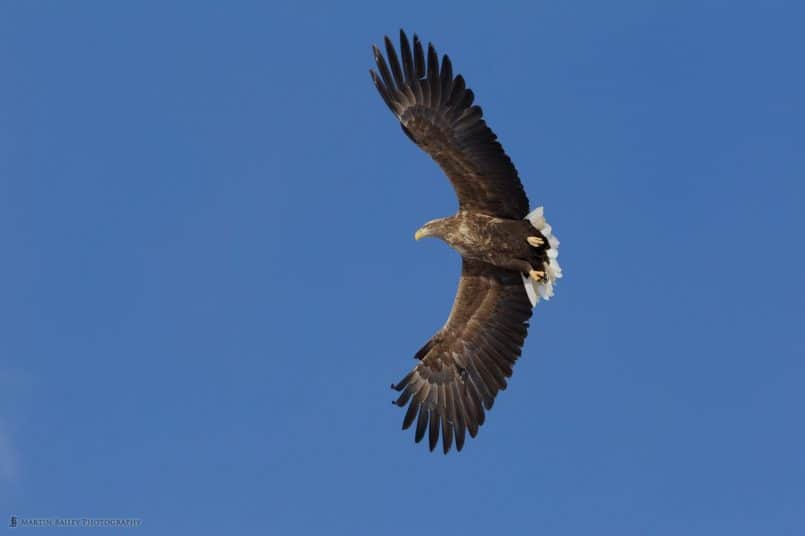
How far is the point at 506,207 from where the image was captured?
16.8 meters

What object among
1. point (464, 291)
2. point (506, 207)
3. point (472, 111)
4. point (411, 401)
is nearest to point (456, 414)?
point (411, 401)

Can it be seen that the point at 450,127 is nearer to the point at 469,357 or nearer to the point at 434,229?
the point at 434,229

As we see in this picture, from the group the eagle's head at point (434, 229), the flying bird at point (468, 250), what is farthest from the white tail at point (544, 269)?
the eagle's head at point (434, 229)

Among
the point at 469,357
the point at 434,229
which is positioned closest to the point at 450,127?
the point at 434,229

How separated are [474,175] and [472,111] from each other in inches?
34.1

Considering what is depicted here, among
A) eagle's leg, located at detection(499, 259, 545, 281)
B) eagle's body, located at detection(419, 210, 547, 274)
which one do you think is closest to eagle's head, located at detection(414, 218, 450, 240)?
eagle's body, located at detection(419, 210, 547, 274)

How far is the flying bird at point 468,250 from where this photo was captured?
16.6m

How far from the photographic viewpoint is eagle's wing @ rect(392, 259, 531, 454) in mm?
17219

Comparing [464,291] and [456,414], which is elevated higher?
[464,291]

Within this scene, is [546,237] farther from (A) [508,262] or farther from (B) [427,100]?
(B) [427,100]

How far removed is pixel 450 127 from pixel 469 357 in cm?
334

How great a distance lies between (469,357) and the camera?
17594 mm

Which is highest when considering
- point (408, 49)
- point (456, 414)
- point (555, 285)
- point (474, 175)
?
point (408, 49)

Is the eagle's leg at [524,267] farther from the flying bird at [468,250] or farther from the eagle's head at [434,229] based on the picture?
the eagle's head at [434,229]
